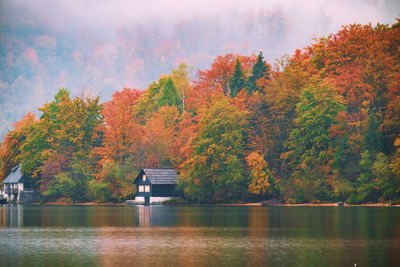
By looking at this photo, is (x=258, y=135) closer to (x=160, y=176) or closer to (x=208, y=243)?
(x=160, y=176)

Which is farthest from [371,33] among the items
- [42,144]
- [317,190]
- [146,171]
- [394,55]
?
[42,144]

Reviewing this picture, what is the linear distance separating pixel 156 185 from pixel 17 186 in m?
44.0

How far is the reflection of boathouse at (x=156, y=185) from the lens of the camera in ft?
360

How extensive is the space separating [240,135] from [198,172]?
964 cm

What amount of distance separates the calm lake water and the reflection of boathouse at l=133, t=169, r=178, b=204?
48.2 m

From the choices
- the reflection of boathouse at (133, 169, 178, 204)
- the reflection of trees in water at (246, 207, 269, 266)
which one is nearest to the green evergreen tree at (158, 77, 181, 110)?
the reflection of boathouse at (133, 169, 178, 204)

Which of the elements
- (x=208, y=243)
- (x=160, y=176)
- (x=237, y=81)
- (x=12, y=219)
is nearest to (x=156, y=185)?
(x=160, y=176)

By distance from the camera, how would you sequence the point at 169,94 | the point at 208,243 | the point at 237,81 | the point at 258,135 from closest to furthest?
the point at 208,243
the point at 258,135
the point at 237,81
the point at 169,94

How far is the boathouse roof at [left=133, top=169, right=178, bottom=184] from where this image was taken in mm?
109438

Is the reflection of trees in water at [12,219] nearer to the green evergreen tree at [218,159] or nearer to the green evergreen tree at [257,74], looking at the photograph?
the green evergreen tree at [218,159]

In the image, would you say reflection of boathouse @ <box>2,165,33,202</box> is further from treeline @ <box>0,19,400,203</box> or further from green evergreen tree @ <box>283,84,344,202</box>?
green evergreen tree @ <box>283,84,344,202</box>

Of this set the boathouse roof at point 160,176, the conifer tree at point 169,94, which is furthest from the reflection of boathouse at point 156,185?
the conifer tree at point 169,94

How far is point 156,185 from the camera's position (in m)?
110

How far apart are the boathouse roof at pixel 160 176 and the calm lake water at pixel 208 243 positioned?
4786cm
